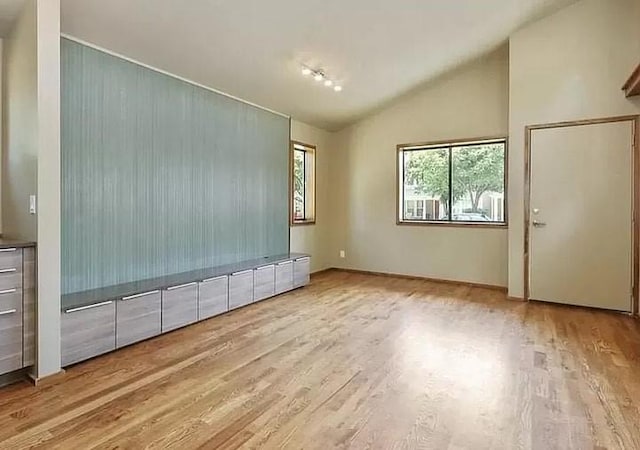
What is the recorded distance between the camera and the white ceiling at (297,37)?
3.31 m

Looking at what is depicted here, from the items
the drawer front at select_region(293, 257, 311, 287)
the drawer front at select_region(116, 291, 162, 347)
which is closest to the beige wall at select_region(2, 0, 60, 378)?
the drawer front at select_region(116, 291, 162, 347)

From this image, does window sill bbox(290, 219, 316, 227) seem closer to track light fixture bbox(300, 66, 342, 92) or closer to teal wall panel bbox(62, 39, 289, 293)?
teal wall panel bbox(62, 39, 289, 293)

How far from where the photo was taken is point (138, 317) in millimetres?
3330

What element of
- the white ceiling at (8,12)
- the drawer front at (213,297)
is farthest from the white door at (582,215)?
the white ceiling at (8,12)

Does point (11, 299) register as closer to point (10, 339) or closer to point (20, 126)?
point (10, 339)

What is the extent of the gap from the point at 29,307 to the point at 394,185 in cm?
519

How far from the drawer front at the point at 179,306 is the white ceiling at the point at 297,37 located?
86.9 inches

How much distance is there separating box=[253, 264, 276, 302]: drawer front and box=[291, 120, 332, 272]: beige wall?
1325 millimetres

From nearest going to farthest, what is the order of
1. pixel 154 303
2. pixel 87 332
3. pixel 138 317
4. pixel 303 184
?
pixel 87 332
pixel 138 317
pixel 154 303
pixel 303 184

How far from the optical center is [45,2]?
260cm

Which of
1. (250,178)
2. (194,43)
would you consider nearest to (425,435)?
(194,43)

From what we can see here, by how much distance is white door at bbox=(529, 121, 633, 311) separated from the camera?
444 centimetres

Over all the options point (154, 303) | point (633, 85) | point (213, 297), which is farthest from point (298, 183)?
point (633, 85)

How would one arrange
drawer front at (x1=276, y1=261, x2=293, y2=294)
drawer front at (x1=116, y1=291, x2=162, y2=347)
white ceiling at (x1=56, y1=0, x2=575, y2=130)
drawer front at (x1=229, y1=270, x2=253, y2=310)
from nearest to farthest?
drawer front at (x1=116, y1=291, x2=162, y2=347) → white ceiling at (x1=56, y1=0, x2=575, y2=130) → drawer front at (x1=229, y1=270, x2=253, y2=310) → drawer front at (x1=276, y1=261, x2=293, y2=294)
